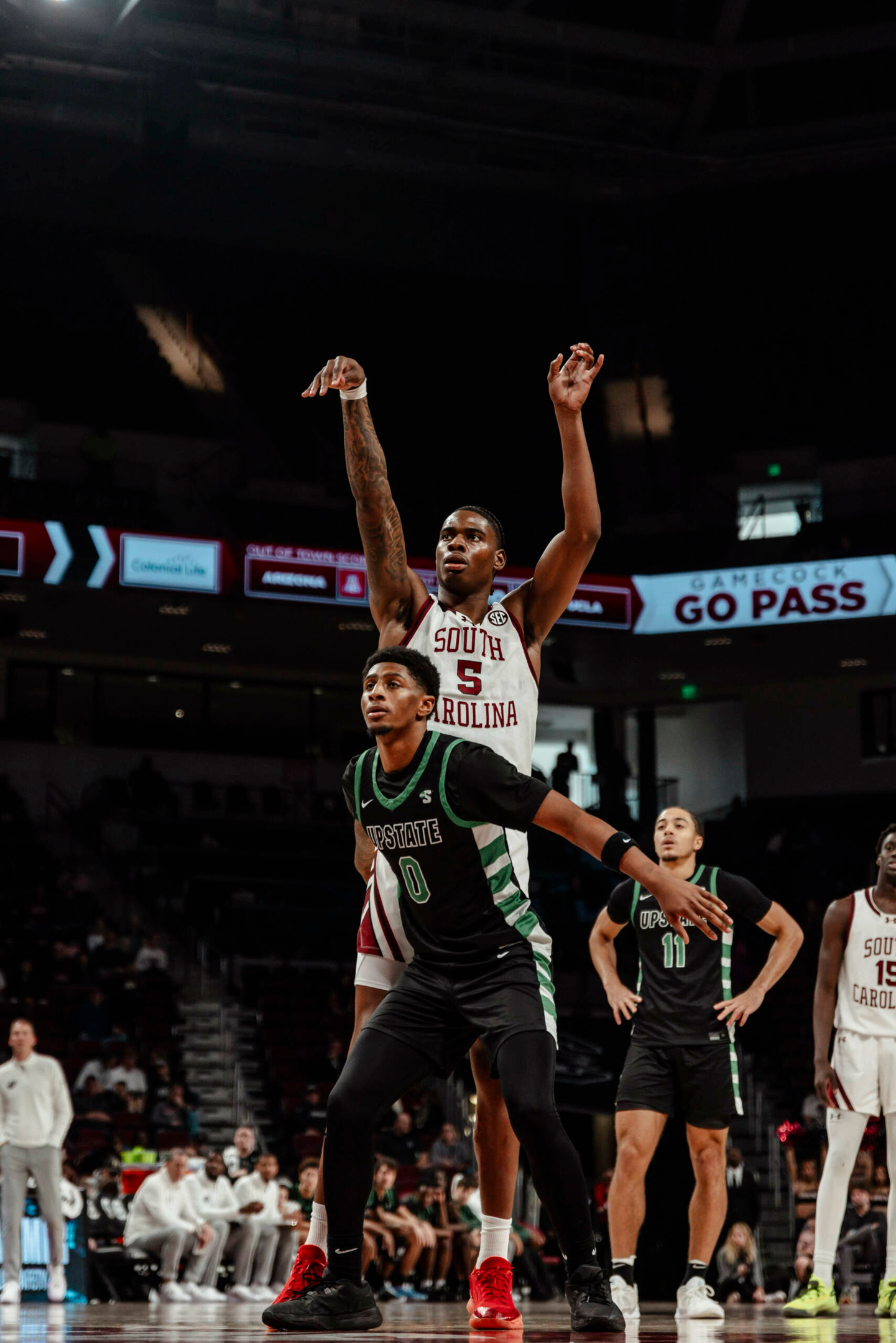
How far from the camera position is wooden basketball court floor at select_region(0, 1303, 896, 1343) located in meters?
4.78

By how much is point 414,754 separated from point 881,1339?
228 centimetres

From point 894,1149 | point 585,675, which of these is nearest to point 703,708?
point 585,675

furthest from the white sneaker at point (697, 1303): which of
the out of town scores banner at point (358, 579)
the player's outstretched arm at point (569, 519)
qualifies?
the out of town scores banner at point (358, 579)

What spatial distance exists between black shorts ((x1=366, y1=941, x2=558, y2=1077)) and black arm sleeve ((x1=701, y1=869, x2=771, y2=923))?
2.99 m

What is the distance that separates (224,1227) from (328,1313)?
35.2 feet

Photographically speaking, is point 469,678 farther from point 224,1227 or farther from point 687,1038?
point 224,1227

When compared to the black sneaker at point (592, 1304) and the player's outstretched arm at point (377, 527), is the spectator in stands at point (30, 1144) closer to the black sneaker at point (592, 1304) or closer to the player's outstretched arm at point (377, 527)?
the player's outstretched arm at point (377, 527)

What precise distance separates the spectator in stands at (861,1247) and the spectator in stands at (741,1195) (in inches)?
46.7

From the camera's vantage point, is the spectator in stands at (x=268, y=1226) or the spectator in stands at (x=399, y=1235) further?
the spectator in stands at (x=268, y=1226)

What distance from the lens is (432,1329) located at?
543cm

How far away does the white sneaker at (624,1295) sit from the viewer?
7.04m

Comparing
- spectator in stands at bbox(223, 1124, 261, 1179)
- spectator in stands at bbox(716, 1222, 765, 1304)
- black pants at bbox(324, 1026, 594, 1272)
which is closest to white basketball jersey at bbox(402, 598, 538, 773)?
black pants at bbox(324, 1026, 594, 1272)

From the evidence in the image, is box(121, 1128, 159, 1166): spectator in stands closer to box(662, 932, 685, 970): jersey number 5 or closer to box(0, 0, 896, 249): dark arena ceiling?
box(662, 932, 685, 970): jersey number 5

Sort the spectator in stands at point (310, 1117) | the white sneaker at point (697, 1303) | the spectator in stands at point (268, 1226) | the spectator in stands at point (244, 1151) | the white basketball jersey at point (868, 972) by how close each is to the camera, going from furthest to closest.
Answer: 1. the spectator in stands at point (310, 1117)
2. the spectator in stands at point (244, 1151)
3. the spectator in stands at point (268, 1226)
4. the white basketball jersey at point (868, 972)
5. the white sneaker at point (697, 1303)
